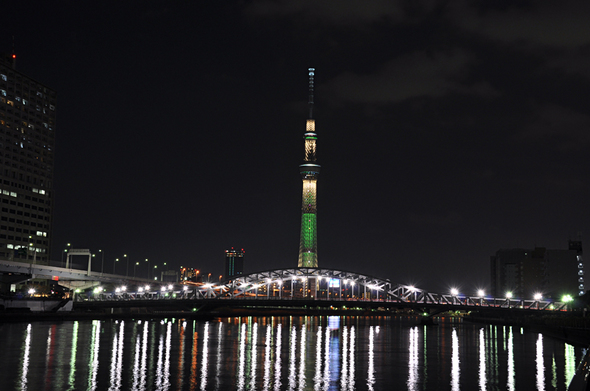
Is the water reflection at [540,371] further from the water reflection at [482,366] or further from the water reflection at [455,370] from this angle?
the water reflection at [455,370]

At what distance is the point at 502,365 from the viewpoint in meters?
51.9

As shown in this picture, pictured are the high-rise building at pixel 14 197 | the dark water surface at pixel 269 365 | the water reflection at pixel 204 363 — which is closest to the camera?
A: the water reflection at pixel 204 363

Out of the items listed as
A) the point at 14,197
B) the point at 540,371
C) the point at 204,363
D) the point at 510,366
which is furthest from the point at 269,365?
the point at 14,197

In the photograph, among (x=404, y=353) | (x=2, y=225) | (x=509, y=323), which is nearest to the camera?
(x=404, y=353)

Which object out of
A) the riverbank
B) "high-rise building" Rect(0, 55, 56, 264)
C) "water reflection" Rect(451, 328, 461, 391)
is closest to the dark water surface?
"water reflection" Rect(451, 328, 461, 391)

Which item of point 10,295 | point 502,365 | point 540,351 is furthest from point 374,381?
point 10,295

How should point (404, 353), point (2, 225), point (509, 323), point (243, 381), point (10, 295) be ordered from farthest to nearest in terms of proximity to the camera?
1. point (2, 225)
2. point (509, 323)
3. point (10, 295)
4. point (404, 353)
5. point (243, 381)

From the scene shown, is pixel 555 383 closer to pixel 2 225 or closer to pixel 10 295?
→ pixel 10 295

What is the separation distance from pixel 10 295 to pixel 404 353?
9665 cm

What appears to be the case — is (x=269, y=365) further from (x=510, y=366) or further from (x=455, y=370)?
(x=510, y=366)

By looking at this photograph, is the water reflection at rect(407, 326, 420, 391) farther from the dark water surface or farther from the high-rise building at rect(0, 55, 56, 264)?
the high-rise building at rect(0, 55, 56, 264)

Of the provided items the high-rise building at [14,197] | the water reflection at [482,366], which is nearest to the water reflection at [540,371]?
the water reflection at [482,366]

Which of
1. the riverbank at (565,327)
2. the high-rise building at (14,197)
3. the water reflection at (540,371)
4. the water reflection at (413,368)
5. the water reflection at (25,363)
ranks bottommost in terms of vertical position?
the water reflection at (413,368)

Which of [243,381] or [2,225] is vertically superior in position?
[2,225]
